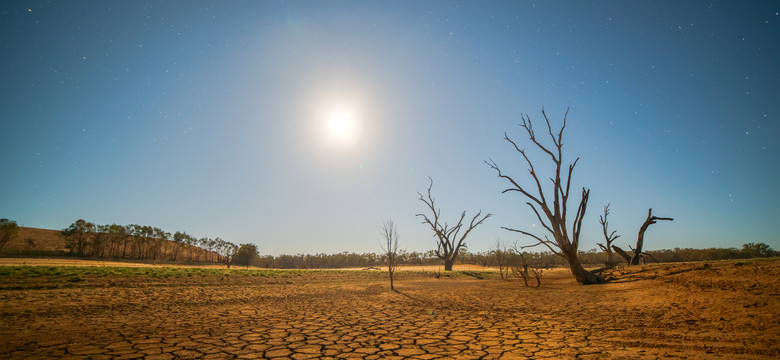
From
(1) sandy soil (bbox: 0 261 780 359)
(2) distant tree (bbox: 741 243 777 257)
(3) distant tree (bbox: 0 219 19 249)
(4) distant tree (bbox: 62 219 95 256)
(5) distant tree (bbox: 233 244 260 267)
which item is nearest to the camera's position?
(1) sandy soil (bbox: 0 261 780 359)

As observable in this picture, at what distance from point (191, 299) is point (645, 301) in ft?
45.2

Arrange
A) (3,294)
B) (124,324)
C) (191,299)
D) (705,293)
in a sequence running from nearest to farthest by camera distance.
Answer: (124,324)
(705,293)
(3,294)
(191,299)

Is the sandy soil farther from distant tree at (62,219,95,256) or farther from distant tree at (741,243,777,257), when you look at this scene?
distant tree at (62,219,95,256)

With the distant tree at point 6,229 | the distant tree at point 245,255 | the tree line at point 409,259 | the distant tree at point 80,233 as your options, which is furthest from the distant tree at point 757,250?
the distant tree at point 6,229

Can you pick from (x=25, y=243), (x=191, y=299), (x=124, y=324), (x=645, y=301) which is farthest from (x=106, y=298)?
(x=25, y=243)

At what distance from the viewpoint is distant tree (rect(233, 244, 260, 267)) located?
60.4 meters

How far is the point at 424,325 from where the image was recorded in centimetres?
597

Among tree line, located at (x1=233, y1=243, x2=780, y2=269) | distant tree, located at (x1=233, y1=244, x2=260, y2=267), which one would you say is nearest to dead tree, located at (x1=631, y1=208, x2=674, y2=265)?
tree line, located at (x1=233, y1=243, x2=780, y2=269)

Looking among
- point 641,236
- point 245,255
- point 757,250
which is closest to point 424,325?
point 641,236

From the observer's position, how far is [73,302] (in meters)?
8.26

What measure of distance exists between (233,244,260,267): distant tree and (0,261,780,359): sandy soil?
5540cm

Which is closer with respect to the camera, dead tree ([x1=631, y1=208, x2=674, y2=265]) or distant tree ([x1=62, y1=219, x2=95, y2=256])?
dead tree ([x1=631, y1=208, x2=674, y2=265])

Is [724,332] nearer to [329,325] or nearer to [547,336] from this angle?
[547,336]

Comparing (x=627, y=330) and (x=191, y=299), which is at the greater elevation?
(x=627, y=330)
